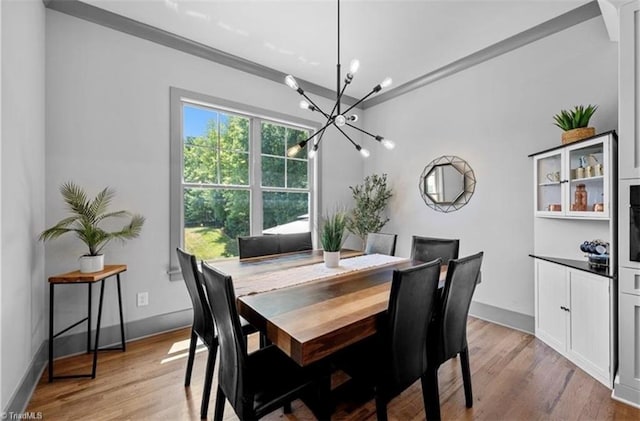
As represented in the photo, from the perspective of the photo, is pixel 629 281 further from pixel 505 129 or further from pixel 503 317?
pixel 505 129

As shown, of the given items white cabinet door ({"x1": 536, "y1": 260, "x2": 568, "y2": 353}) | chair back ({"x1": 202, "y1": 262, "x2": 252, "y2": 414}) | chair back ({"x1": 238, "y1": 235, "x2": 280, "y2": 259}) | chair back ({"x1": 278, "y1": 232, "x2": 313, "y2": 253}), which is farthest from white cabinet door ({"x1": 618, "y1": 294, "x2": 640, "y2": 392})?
chair back ({"x1": 238, "y1": 235, "x2": 280, "y2": 259})

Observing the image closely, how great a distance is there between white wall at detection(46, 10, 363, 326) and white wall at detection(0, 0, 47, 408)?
119mm

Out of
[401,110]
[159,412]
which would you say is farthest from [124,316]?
[401,110]

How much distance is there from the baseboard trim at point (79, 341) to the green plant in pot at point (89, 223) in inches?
27.4

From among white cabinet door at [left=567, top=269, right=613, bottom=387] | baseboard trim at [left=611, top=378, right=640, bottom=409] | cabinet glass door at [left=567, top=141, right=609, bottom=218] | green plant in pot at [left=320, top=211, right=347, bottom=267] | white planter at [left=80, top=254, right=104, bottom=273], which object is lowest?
baseboard trim at [left=611, top=378, right=640, bottom=409]

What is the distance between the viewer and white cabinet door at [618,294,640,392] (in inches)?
70.4

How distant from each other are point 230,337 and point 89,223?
72.6 inches

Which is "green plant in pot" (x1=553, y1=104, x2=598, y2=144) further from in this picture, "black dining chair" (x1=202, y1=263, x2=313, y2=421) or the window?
the window

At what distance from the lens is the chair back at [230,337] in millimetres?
1192

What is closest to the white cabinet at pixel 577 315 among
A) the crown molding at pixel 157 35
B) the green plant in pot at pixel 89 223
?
the crown molding at pixel 157 35

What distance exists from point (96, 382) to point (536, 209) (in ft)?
13.1

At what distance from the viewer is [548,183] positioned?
2.63 meters

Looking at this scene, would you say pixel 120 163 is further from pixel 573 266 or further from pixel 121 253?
pixel 573 266

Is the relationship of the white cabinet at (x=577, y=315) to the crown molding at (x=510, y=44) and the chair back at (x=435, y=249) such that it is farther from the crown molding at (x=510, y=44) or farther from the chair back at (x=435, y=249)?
the crown molding at (x=510, y=44)
